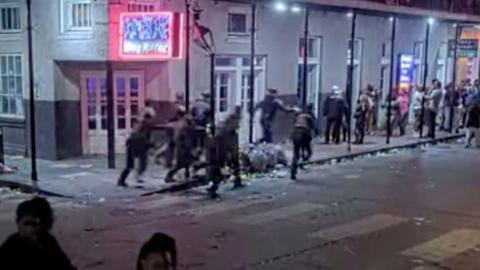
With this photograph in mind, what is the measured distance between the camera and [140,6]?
18.1m

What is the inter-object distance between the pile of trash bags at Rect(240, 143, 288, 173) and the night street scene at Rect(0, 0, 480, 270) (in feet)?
0.20

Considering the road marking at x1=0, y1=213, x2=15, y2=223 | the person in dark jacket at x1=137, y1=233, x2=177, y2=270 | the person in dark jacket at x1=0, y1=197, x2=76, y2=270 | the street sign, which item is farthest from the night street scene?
the street sign

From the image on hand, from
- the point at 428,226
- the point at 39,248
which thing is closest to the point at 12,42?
the point at 428,226

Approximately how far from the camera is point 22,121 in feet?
64.5

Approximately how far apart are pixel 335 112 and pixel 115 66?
7.28 meters

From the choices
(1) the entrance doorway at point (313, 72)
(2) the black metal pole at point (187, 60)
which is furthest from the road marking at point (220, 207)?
(1) the entrance doorway at point (313, 72)

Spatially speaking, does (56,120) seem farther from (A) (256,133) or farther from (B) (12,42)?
(A) (256,133)

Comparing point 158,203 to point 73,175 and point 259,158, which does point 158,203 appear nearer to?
point 73,175

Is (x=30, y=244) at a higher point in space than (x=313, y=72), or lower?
lower

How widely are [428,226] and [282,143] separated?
10977mm

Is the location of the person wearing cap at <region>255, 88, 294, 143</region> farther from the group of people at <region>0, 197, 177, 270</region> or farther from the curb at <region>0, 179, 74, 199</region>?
the group of people at <region>0, 197, 177, 270</region>

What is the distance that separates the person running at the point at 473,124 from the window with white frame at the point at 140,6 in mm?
11190

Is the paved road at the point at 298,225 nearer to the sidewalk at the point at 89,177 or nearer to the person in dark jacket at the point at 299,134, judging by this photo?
the person in dark jacket at the point at 299,134

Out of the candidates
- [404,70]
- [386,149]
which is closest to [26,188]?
[386,149]
